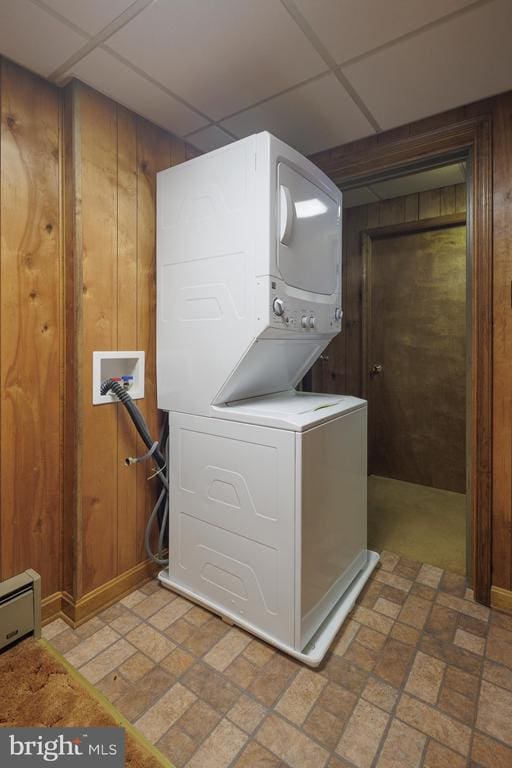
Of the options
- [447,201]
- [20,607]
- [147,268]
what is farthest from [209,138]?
[20,607]

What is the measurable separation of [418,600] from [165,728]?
4.17 ft

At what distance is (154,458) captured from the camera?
200 cm

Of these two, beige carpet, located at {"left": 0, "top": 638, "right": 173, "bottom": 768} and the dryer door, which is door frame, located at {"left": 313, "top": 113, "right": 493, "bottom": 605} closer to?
the dryer door

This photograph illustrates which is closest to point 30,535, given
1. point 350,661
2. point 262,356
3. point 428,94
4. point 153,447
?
point 153,447

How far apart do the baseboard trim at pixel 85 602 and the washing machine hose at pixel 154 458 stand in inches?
7.4

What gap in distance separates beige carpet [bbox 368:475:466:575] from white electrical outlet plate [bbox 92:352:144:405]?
1735 mm

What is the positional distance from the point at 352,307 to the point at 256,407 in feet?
6.82

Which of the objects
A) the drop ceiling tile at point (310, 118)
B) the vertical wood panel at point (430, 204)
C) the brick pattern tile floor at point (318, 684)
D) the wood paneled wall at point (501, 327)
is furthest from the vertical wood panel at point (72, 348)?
the vertical wood panel at point (430, 204)

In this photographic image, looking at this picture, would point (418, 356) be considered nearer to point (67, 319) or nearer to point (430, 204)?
point (430, 204)

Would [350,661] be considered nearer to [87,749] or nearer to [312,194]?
[87,749]

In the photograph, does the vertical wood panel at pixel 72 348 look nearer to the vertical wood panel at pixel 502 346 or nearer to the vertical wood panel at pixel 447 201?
the vertical wood panel at pixel 502 346

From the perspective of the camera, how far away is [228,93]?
1751 millimetres

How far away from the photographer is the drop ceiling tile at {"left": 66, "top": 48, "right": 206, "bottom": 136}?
1577 mm

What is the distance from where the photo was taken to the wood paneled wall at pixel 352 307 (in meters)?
3.31
